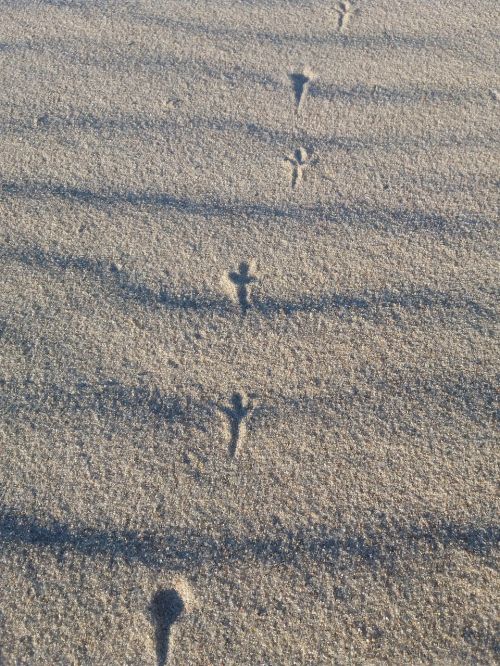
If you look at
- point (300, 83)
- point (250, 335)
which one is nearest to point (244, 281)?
point (250, 335)

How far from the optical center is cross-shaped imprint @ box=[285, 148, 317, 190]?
1955 millimetres

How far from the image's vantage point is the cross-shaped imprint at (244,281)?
5.62 ft

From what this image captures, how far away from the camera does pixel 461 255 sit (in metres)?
1.78

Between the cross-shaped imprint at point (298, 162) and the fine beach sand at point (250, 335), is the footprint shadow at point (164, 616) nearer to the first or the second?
the fine beach sand at point (250, 335)

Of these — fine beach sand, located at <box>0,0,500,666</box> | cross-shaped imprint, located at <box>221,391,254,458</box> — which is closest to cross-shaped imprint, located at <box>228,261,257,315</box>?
fine beach sand, located at <box>0,0,500,666</box>

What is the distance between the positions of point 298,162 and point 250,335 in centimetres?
65

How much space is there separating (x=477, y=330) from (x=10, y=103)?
5.52 feet

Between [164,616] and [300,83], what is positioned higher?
[300,83]

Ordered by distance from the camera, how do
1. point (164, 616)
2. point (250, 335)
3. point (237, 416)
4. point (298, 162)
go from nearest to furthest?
point (164, 616) < point (237, 416) < point (250, 335) < point (298, 162)

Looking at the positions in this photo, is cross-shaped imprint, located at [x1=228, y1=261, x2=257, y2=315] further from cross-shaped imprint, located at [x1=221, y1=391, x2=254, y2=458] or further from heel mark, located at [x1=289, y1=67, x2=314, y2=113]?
heel mark, located at [x1=289, y1=67, x2=314, y2=113]

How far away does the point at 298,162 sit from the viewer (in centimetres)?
199

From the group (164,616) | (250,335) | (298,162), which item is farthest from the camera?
(298,162)

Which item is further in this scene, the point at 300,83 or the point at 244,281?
the point at 300,83

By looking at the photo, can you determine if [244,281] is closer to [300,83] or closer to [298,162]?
[298,162]
